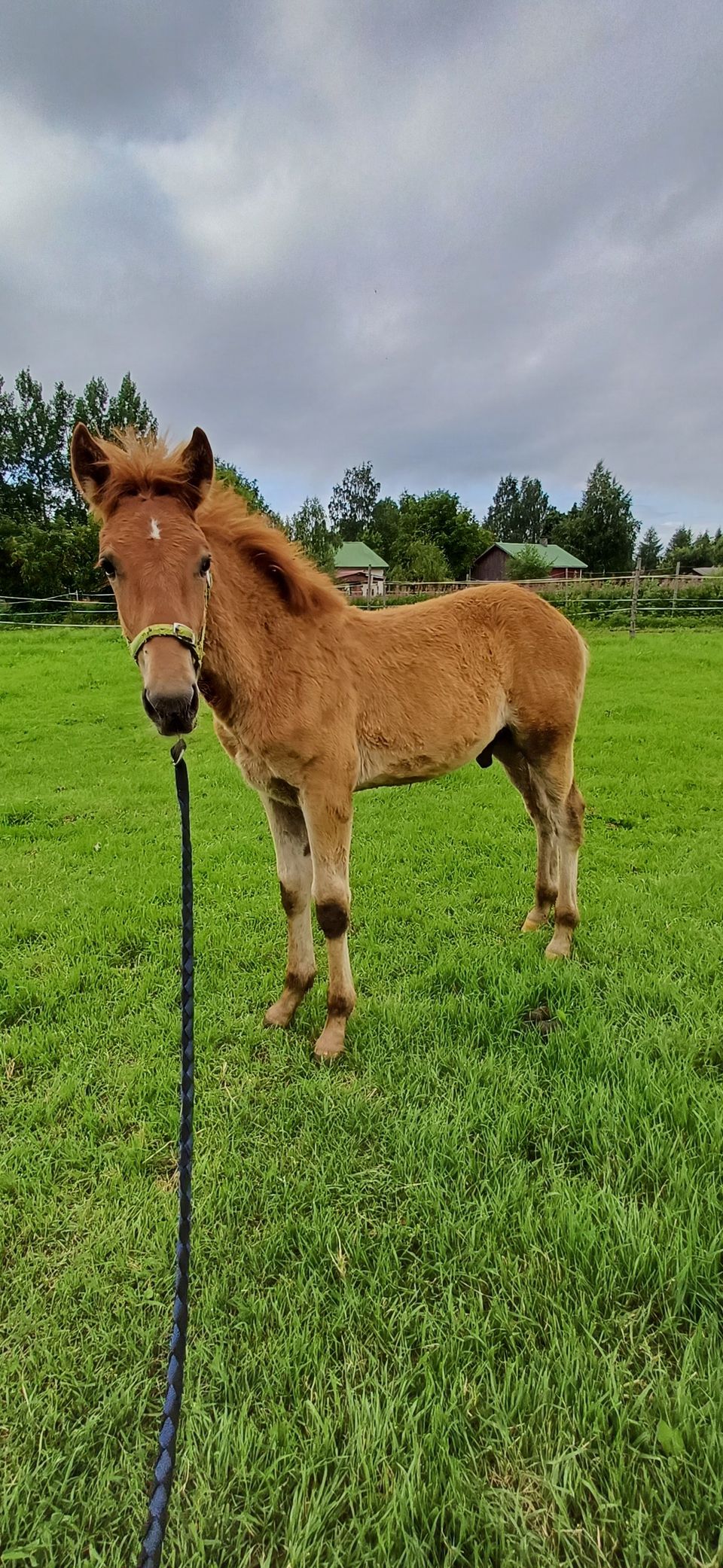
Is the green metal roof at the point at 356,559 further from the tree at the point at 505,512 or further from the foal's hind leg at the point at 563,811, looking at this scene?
the foal's hind leg at the point at 563,811

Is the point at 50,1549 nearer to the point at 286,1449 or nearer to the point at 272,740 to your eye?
the point at 286,1449

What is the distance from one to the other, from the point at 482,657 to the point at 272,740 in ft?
4.60

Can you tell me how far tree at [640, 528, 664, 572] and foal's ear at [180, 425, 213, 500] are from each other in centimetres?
8692

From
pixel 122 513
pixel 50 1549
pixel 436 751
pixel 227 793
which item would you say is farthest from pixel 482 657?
pixel 227 793

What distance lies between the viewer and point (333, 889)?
2896 mm

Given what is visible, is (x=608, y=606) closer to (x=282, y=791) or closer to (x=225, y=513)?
(x=225, y=513)

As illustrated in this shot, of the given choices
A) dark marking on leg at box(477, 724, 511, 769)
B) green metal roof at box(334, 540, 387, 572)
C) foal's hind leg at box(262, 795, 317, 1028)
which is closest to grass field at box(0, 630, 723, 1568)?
foal's hind leg at box(262, 795, 317, 1028)

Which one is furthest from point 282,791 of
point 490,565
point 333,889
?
point 490,565

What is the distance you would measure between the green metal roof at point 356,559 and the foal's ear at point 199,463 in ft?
198

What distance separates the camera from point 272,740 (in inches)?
106

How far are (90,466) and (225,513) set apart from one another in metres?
0.69

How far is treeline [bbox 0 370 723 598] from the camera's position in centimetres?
3744

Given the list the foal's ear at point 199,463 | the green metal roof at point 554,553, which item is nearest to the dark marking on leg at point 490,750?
the foal's ear at point 199,463

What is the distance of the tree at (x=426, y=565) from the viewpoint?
51.8 meters
